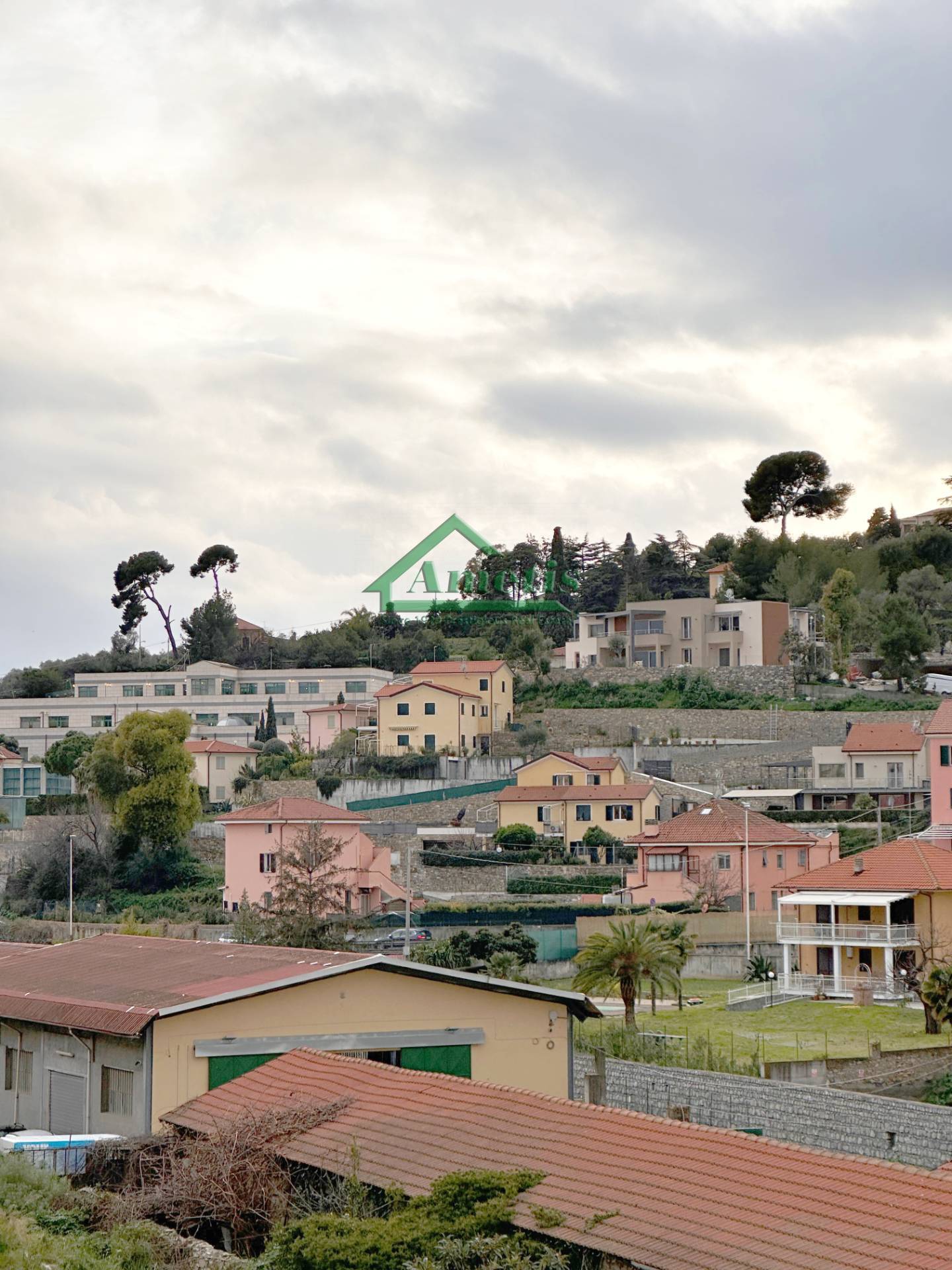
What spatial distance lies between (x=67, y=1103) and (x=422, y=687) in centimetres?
5840

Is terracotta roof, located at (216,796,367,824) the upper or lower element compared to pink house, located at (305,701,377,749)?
lower

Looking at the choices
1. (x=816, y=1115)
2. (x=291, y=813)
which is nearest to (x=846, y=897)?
(x=291, y=813)

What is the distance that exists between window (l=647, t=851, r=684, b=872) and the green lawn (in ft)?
36.9

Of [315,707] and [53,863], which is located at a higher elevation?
[315,707]

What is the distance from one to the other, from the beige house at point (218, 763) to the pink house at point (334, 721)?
4.34 m

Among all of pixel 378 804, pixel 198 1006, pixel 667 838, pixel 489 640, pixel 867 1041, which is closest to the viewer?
pixel 198 1006

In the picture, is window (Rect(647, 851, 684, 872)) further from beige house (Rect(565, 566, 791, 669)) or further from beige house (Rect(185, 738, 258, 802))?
beige house (Rect(565, 566, 791, 669))

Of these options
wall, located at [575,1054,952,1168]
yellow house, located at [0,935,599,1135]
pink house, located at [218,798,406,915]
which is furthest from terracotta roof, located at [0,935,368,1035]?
pink house, located at [218,798,406,915]

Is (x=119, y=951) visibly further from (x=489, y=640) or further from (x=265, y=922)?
(x=489, y=640)

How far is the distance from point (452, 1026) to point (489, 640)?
82519mm

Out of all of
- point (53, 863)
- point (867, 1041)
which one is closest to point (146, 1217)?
point (867, 1041)

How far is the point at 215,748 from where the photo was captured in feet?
282

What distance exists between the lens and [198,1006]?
2211cm

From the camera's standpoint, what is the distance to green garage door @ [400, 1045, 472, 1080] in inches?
925
